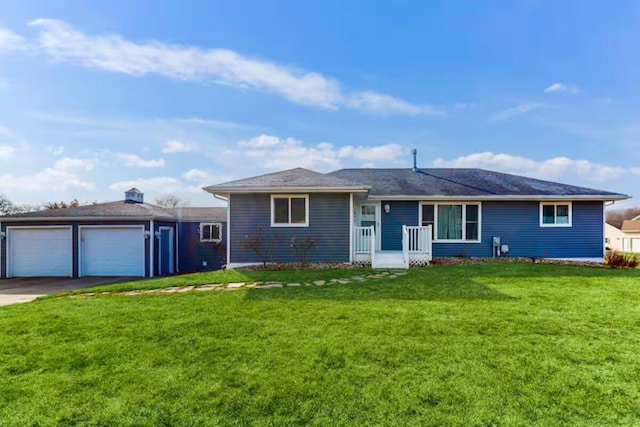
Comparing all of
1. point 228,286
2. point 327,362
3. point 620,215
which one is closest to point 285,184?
point 228,286

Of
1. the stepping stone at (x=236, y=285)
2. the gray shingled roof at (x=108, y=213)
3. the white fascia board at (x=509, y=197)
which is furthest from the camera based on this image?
the gray shingled roof at (x=108, y=213)

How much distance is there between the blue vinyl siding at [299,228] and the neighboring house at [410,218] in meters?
0.03

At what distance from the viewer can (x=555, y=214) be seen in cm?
1345

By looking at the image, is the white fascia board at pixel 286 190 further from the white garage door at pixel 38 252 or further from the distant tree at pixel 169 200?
the distant tree at pixel 169 200

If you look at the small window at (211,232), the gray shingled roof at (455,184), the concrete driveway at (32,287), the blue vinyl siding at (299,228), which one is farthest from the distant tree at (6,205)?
the gray shingled roof at (455,184)

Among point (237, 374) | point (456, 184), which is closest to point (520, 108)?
point (456, 184)

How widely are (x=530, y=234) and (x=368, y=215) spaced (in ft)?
19.5

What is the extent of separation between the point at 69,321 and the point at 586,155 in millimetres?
20949

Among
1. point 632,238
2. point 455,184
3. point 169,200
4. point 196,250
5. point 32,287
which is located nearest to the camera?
point 32,287

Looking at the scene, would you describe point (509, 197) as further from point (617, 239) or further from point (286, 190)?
point (617, 239)

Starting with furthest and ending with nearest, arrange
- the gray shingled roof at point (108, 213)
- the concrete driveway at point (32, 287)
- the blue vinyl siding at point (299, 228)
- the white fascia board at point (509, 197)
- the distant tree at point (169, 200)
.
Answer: the distant tree at point (169, 200)
the gray shingled roof at point (108, 213)
the white fascia board at point (509, 197)
the blue vinyl siding at point (299, 228)
the concrete driveway at point (32, 287)

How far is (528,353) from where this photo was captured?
3971 mm

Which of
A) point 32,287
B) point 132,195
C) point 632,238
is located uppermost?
point 132,195

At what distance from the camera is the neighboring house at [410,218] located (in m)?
12.0
